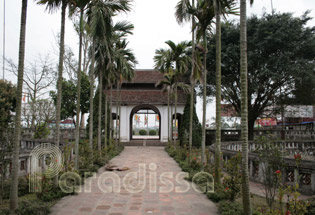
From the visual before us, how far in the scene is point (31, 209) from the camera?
4.89m

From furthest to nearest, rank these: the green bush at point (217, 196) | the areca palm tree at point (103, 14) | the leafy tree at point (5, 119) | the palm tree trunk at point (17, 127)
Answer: the areca palm tree at point (103, 14) → the green bush at point (217, 196) → the leafy tree at point (5, 119) → the palm tree trunk at point (17, 127)

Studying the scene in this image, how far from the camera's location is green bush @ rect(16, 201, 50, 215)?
4824 mm

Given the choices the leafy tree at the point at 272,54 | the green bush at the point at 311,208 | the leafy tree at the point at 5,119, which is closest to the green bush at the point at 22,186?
the leafy tree at the point at 5,119

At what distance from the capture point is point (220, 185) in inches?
276

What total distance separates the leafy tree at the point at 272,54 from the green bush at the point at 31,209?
17.8 m

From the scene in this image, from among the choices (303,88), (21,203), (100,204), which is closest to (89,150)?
(100,204)

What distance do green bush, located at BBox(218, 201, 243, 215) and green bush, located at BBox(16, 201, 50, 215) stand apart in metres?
3.51

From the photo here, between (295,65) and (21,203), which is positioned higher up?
(295,65)

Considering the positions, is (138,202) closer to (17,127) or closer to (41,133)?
(17,127)

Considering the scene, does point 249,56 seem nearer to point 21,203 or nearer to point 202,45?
point 202,45

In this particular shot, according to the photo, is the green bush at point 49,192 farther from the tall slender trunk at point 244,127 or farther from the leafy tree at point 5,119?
the tall slender trunk at point 244,127

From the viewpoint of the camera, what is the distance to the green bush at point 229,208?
16.7 feet

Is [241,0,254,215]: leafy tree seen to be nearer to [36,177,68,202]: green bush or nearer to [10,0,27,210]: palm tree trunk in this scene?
[10,0,27,210]: palm tree trunk

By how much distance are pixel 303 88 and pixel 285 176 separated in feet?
50.5
